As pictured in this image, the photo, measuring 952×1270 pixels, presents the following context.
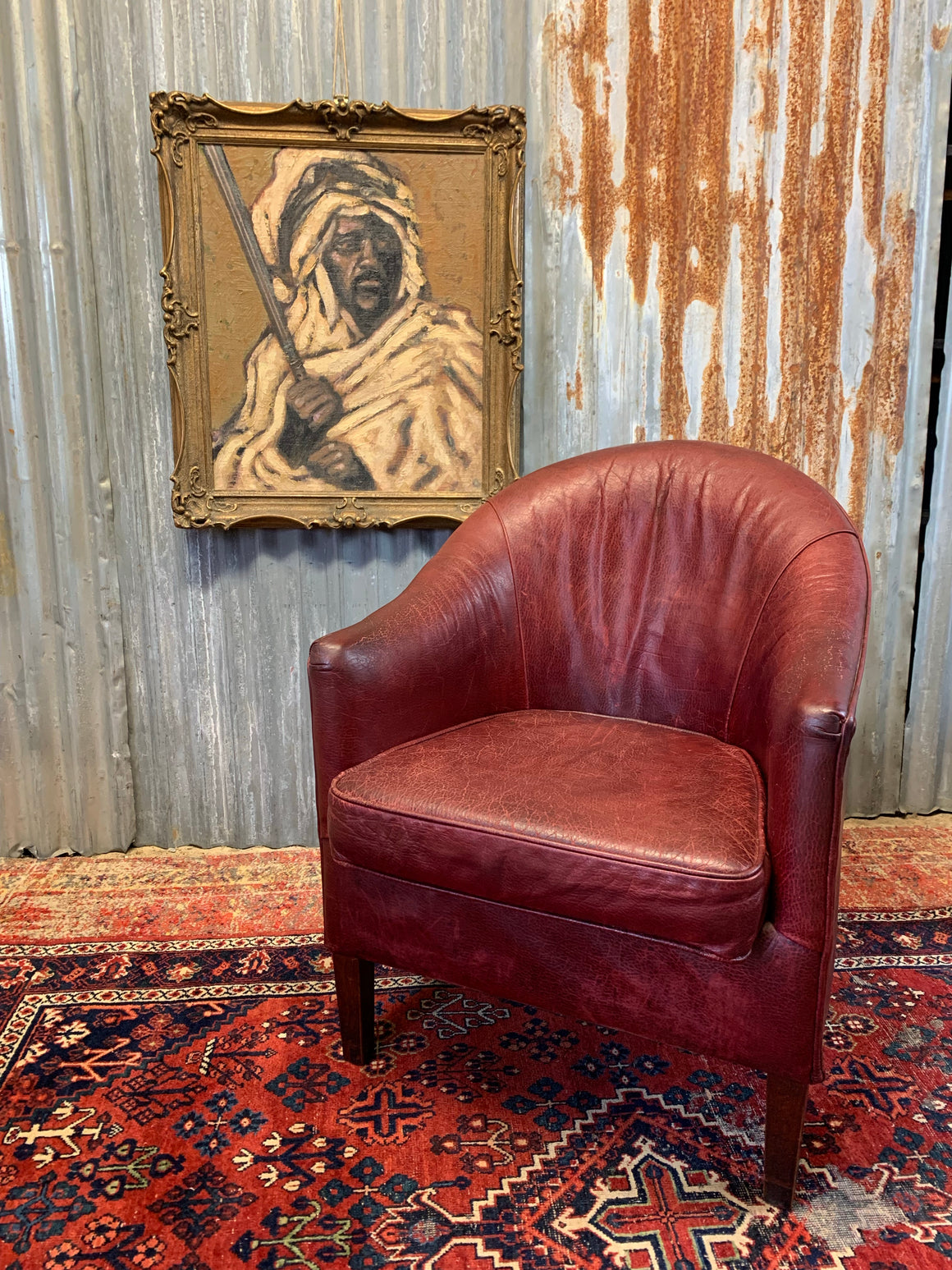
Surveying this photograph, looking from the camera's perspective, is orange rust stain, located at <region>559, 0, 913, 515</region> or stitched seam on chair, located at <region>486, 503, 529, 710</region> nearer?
stitched seam on chair, located at <region>486, 503, 529, 710</region>

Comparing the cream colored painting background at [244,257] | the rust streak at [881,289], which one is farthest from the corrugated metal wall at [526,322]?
the cream colored painting background at [244,257]

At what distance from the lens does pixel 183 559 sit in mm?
2229

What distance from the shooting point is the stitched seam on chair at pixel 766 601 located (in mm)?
1460

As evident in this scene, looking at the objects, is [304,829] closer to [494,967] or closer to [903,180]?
[494,967]

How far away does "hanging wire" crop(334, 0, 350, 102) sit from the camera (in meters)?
2.01

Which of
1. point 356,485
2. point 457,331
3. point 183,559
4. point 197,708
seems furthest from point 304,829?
point 457,331

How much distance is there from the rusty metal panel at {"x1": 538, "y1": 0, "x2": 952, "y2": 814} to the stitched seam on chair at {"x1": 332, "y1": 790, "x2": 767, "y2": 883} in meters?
1.26

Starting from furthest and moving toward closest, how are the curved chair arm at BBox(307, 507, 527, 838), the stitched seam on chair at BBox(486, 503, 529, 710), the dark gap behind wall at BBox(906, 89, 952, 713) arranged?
the dark gap behind wall at BBox(906, 89, 952, 713) < the stitched seam on chair at BBox(486, 503, 529, 710) < the curved chair arm at BBox(307, 507, 527, 838)

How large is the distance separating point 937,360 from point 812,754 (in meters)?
1.81

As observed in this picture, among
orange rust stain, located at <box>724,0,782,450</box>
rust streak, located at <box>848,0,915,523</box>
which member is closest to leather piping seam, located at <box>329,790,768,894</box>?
orange rust stain, located at <box>724,0,782,450</box>

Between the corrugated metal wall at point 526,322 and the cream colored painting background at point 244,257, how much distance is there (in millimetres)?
141

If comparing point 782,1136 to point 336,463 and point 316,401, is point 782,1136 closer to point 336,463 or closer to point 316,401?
point 336,463

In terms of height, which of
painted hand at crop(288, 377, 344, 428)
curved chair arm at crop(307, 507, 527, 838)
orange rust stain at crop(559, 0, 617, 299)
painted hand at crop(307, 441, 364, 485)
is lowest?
curved chair arm at crop(307, 507, 527, 838)

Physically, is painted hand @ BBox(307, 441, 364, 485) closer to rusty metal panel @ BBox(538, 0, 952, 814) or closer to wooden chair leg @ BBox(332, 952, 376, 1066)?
rusty metal panel @ BBox(538, 0, 952, 814)
